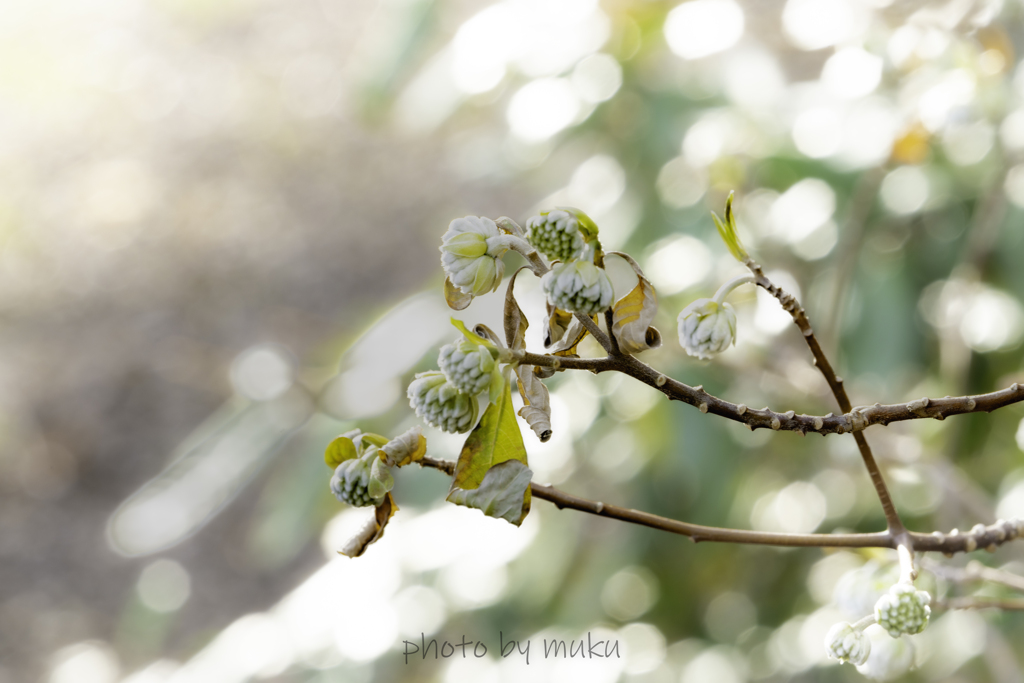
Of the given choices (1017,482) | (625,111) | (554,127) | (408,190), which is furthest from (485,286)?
(408,190)

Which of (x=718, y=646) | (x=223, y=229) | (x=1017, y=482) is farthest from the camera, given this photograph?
(x=223, y=229)

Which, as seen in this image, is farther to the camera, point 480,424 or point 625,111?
point 625,111

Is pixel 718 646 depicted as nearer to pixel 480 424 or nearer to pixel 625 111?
pixel 625 111

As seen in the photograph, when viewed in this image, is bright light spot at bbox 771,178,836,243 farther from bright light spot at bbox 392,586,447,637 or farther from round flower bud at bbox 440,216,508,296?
round flower bud at bbox 440,216,508,296

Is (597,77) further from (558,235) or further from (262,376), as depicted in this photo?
(558,235)

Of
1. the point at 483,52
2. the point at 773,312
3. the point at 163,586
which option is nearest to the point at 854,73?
the point at 773,312

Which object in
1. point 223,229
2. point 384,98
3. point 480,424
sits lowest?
point 480,424

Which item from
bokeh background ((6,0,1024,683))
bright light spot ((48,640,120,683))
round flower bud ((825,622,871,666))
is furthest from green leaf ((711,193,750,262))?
bright light spot ((48,640,120,683))
